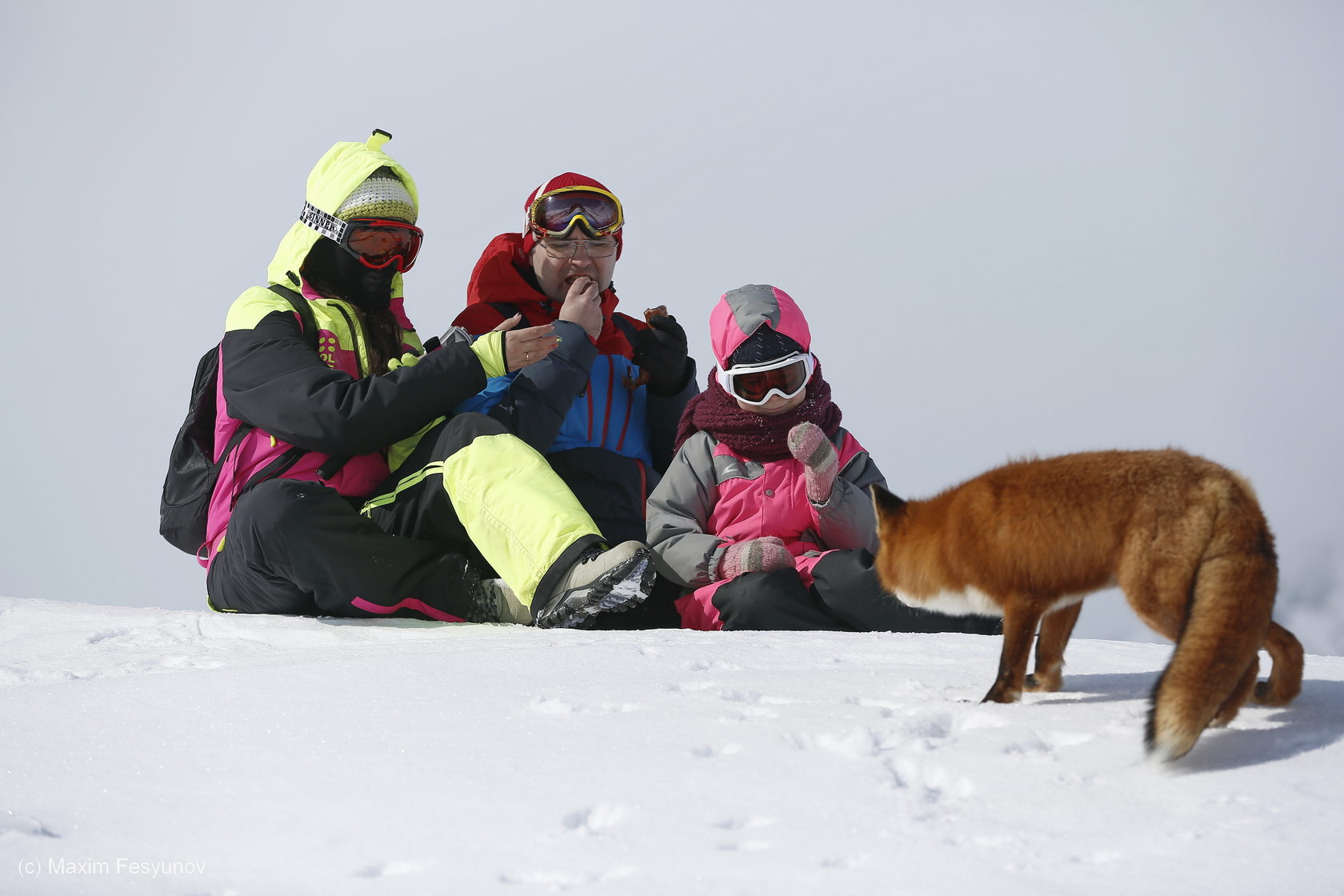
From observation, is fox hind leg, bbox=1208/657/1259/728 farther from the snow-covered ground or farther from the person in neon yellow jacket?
the person in neon yellow jacket

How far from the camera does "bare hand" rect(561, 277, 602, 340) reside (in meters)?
4.75

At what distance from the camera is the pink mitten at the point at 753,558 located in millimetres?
4129

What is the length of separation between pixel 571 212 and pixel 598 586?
6.91 feet

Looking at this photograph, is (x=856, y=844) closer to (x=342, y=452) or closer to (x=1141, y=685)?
(x=1141, y=685)

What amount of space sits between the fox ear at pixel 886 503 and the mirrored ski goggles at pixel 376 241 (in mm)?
2846

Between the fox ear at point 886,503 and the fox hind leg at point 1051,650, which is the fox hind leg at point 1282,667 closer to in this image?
the fox hind leg at point 1051,650

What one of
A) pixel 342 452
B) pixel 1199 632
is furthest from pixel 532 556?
pixel 1199 632

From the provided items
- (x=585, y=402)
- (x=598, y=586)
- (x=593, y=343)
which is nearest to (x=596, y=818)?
(x=598, y=586)

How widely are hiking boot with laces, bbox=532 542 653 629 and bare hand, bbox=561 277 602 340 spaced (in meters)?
1.20

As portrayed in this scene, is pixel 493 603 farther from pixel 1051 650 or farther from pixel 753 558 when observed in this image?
pixel 1051 650

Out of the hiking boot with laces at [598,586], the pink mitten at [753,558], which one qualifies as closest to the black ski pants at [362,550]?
the hiking boot with laces at [598,586]

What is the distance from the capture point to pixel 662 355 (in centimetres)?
522

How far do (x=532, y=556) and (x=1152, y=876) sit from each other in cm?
251

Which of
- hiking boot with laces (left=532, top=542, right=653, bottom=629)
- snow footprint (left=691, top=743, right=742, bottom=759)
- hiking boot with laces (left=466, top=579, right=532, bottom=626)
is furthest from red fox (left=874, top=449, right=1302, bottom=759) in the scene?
hiking boot with laces (left=466, top=579, right=532, bottom=626)
